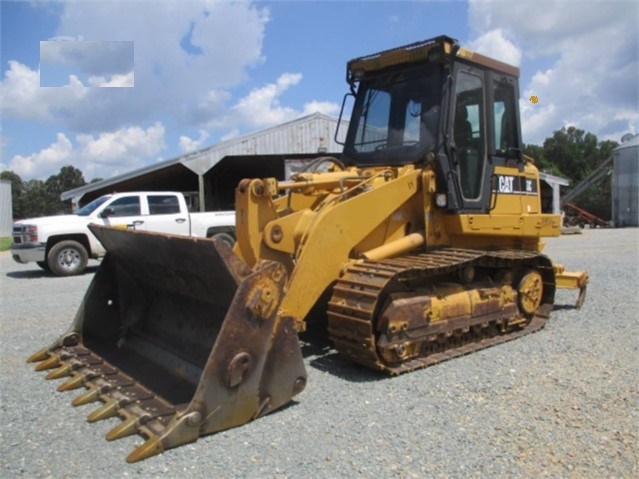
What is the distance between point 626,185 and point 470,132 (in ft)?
98.0

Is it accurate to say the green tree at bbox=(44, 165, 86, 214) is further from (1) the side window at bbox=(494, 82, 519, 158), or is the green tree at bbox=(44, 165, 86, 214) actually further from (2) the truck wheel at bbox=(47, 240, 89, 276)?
(1) the side window at bbox=(494, 82, 519, 158)

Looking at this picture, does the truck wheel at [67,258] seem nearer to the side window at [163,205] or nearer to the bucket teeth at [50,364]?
the side window at [163,205]

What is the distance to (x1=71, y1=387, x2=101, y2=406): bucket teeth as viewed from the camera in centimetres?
432

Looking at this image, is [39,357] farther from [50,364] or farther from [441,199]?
[441,199]

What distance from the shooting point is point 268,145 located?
22047mm

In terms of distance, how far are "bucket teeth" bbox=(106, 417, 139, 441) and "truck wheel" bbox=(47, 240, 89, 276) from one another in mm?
10206

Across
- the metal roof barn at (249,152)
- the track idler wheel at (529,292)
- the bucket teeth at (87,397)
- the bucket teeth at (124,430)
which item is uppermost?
the metal roof barn at (249,152)

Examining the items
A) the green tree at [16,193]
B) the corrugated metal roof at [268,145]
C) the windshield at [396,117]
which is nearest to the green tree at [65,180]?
the green tree at [16,193]

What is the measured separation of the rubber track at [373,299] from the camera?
16.0 feet

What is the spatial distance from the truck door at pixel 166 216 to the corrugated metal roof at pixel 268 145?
6.91 m

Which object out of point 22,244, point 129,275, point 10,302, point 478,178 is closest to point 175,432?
point 129,275

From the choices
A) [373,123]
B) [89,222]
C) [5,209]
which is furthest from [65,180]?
[373,123]

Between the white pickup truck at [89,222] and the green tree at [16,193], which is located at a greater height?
the green tree at [16,193]

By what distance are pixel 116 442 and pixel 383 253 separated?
3037 millimetres
